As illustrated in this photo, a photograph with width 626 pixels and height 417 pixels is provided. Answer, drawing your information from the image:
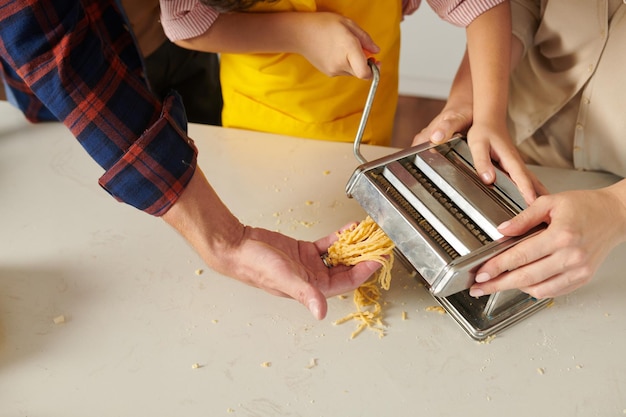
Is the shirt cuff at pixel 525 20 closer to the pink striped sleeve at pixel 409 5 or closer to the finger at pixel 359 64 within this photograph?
the pink striped sleeve at pixel 409 5

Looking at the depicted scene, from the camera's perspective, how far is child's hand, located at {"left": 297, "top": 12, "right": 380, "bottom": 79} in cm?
99

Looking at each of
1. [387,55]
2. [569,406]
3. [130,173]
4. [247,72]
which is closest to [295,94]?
[247,72]

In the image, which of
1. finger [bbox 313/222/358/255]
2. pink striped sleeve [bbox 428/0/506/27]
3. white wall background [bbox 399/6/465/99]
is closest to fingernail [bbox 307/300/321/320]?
finger [bbox 313/222/358/255]

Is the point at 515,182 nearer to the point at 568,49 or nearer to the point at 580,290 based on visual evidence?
the point at 580,290

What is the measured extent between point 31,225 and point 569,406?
0.95 metres

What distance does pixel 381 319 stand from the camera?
917 millimetres

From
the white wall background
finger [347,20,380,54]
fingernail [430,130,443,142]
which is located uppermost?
finger [347,20,380,54]

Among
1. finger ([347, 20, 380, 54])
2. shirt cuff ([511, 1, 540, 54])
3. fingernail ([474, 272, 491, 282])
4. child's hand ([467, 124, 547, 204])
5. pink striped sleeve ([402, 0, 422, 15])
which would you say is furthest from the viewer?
pink striped sleeve ([402, 0, 422, 15])

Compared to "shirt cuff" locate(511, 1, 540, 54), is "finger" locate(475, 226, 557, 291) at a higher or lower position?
lower

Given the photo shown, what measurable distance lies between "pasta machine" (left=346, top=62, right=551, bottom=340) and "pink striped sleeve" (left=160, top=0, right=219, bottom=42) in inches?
14.3

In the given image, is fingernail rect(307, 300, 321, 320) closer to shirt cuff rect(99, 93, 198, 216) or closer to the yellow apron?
shirt cuff rect(99, 93, 198, 216)

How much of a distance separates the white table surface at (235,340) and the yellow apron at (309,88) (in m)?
0.24

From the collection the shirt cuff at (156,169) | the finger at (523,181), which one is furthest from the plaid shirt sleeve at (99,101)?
the finger at (523,181)

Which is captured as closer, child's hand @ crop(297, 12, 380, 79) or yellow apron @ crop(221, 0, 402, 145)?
child's hand @ crop(297, 12, 380, 79)
